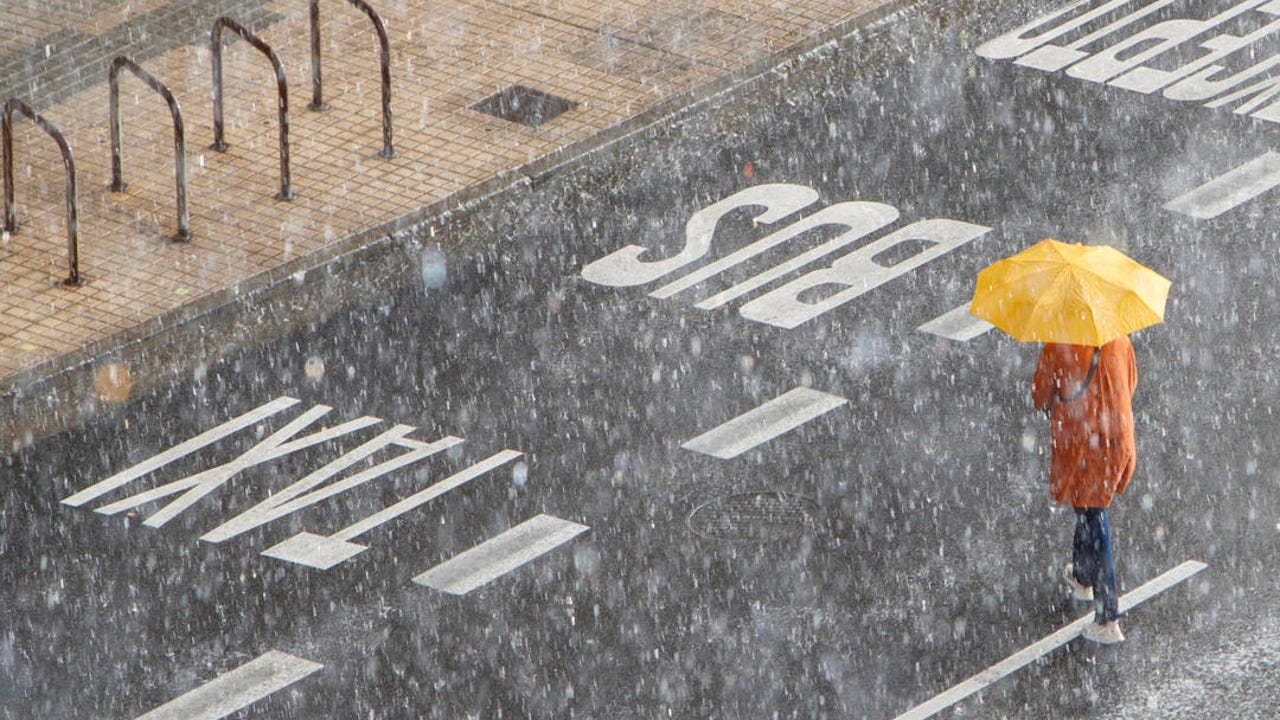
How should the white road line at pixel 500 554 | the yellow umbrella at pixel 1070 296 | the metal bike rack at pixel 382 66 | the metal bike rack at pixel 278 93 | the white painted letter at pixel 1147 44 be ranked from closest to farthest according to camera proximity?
1. the yellow umbrella at pixel 1070 296
2. the white road line at pixel 500 554
3. the metal bike rack at pixel 278 93
4. the metal bike rack at pixel 382 66
5. the white painted letter at pixel 1147 44

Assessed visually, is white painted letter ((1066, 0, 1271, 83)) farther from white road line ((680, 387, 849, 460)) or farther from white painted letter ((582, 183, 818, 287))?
white road line ((680, 387, 849, 460))

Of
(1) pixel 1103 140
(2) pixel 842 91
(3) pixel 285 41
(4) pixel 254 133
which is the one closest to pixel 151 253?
(4) pixel 254 133

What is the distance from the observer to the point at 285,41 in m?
18.4

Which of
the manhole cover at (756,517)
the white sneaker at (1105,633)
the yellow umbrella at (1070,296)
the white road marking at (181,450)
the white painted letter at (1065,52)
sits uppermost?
the yellow umbrella at (1070,296)

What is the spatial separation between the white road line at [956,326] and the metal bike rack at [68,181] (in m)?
4.80

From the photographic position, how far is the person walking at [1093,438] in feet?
37.0

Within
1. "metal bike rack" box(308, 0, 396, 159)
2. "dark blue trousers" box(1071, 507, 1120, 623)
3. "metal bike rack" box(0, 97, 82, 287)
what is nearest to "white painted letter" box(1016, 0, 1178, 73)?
"metal bike rack" box(308, 0, 396, 159)

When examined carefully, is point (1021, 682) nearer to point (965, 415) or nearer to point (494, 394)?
point (965, 415)

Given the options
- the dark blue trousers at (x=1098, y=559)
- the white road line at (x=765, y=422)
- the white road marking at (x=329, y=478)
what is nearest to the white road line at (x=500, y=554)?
the white road marking at (x=329, y=478)

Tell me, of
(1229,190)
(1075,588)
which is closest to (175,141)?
(1229,190)

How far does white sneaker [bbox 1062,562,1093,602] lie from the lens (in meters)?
11.8

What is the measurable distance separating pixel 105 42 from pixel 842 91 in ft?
16.8

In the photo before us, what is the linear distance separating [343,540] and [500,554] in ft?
2.54

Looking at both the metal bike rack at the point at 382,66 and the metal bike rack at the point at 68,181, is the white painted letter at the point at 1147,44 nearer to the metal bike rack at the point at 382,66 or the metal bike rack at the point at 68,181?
the metal bike rack at the point at 382,66
